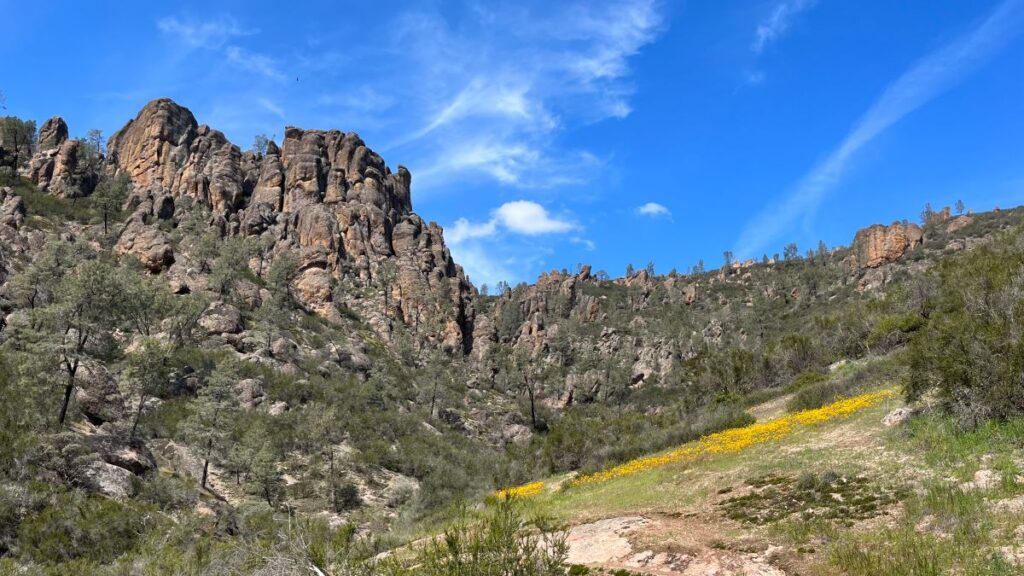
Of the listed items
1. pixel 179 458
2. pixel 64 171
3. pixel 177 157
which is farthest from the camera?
pixel 177 157

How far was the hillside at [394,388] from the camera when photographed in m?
12.9

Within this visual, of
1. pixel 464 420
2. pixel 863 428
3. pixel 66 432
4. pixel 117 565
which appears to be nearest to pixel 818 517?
pixel 863 428

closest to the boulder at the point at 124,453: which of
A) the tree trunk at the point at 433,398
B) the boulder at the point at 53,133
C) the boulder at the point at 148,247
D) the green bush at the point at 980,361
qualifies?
the green bush at the point at 980,361

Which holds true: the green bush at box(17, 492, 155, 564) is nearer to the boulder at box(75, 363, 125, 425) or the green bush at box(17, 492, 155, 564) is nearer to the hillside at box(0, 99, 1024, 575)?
the hillside at box(0, 99, 1024, 575)

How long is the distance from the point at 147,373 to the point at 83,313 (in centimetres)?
621

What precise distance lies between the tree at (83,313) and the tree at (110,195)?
130 feet

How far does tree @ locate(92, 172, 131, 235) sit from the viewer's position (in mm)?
93775

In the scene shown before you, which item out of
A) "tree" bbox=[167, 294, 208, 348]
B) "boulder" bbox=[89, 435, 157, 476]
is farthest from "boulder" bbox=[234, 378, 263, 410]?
"boulder" bbox=[89, 435, 157, 476]

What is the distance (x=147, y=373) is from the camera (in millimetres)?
44000

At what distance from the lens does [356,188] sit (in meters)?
127

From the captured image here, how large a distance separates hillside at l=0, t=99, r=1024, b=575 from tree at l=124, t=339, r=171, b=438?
1.34ft

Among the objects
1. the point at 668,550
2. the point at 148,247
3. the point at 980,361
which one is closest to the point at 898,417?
the point at 980,361

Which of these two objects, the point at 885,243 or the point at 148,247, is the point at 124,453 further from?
the point at 885,243

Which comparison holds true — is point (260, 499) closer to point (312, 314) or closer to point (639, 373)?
point (312, 314)
